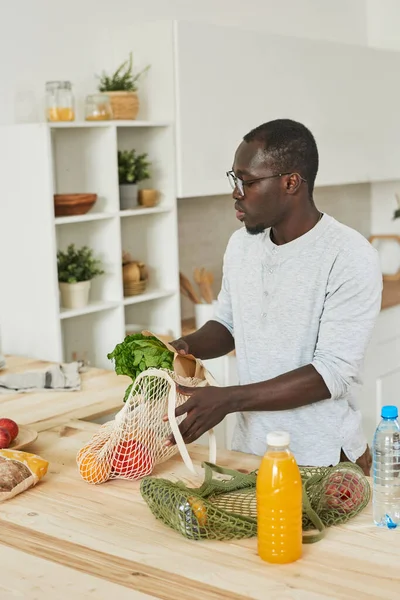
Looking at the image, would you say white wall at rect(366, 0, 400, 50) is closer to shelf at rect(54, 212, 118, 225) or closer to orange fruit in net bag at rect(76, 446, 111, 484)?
shelf at rect(54, 212, 118, 225)

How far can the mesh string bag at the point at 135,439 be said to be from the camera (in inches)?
70.3

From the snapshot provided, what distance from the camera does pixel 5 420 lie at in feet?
6.54

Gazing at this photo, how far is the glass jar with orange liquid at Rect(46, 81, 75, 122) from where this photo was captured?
313 cm

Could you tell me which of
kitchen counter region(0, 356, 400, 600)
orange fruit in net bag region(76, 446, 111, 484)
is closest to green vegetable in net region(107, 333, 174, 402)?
orange fruit in net bag region(76, 446, 111, 484)

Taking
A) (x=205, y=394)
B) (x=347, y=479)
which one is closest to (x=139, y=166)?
(x=205, y=394)

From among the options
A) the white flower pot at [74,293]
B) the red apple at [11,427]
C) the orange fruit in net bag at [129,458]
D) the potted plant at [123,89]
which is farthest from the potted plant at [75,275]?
the orange fruit in net bag at [129,458]

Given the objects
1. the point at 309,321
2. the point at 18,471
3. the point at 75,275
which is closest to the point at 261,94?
the point at 75,275

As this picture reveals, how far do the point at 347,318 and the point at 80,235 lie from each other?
1723mm

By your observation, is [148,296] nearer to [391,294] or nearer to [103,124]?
Result: [103,124]

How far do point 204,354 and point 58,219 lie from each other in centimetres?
104

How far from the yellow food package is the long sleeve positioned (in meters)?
0.64

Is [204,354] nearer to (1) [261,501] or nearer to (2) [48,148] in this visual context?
(1) [261,501]

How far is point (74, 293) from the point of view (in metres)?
3.19

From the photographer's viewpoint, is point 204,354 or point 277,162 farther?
point 204,354
